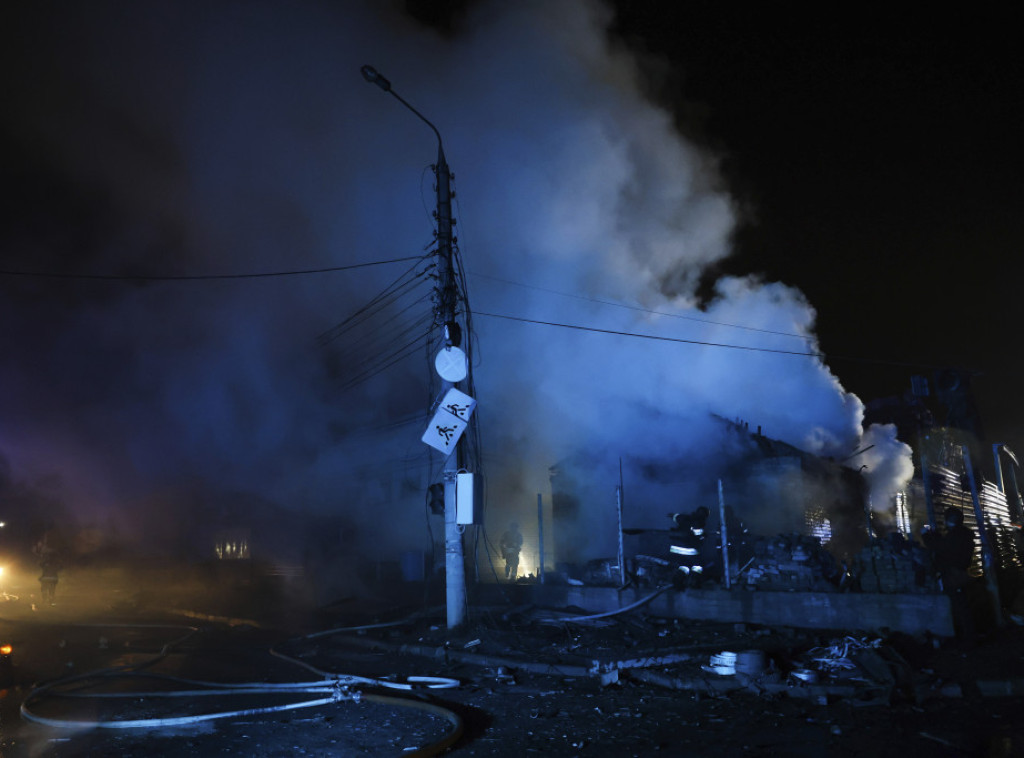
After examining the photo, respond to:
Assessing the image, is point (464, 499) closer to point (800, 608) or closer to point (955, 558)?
point (800, 608)

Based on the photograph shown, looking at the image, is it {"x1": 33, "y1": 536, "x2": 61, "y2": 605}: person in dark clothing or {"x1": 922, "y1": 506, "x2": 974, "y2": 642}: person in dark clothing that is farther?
{"x1": 33, "y1": 536, "x2": 61, "y2": 605}: person in dark clothing

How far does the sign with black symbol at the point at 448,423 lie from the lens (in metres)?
10.8

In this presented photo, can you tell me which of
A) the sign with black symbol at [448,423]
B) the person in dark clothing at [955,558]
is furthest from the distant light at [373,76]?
the person in dark clothing at [955,558]

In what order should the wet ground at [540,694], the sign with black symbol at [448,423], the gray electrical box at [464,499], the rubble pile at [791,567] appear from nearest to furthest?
the wet ground at [540,694]
the rubble pile at [791,567]
the gray electrical box at [464,499]
the sign with black symbol at [448,423]

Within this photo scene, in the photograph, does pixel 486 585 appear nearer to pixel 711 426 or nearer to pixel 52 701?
pixel 52 701

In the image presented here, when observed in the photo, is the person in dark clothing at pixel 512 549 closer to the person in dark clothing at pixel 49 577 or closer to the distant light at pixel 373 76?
the distant light at pixel 373 76

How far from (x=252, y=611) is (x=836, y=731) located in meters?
16.2

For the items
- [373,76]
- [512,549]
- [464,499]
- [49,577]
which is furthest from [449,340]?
[49,577]

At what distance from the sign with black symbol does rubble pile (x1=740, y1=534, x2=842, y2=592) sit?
5.21 metres

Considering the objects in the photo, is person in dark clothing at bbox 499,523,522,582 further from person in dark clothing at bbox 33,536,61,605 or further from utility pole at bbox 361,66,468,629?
person in dark clothing at bbox 33,536,61,605

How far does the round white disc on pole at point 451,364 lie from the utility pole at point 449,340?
117 mm

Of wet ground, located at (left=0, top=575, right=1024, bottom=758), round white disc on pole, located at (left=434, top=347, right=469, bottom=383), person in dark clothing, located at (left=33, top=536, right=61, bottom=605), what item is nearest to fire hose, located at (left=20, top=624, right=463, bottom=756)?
wet ground, located at (left=0, top=575, right=1024, bottom=758)

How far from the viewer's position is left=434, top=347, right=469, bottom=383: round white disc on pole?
11094 millimetres

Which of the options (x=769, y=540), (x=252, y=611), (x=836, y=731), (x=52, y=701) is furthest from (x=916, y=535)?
(x=52, y=701)
